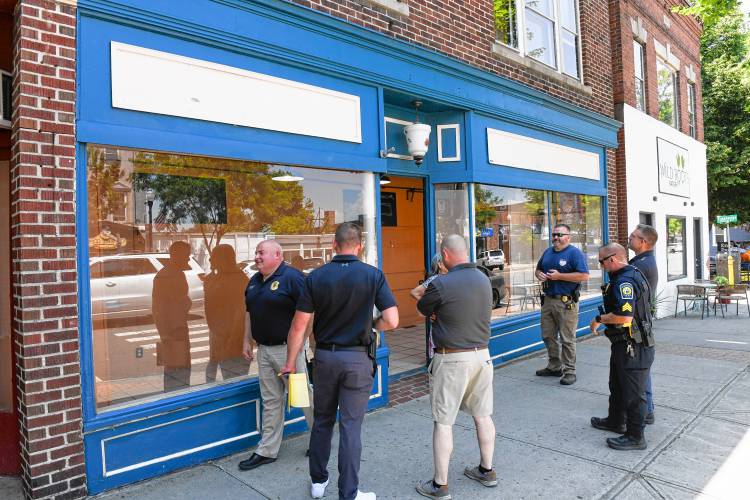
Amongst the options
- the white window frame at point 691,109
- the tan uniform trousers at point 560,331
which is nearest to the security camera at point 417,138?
the tan uniform trousers at point 560,331

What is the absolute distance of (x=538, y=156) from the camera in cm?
841

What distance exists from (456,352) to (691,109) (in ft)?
50.9

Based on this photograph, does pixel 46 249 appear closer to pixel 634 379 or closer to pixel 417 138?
pixel 417 138

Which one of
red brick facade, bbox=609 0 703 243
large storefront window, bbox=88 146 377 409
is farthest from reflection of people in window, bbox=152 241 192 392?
red brick facade, bbox=609 0 703 243

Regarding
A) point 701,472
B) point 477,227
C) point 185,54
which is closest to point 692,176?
point 477,227

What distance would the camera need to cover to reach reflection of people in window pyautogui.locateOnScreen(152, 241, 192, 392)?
198 inches

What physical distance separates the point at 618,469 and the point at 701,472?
62cm

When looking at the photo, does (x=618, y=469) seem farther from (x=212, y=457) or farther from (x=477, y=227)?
(x=477, y=227)

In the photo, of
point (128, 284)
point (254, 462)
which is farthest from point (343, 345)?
point (128, 284)

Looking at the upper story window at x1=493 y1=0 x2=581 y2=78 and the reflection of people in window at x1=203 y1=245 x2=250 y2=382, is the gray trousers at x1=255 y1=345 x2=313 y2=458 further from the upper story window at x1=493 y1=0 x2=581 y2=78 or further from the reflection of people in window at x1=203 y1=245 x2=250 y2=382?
the upper story window at x1=493 y1=0 x2=581 y2=78

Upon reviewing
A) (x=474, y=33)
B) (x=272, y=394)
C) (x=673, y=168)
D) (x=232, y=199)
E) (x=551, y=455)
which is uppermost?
(x=474, y=33)

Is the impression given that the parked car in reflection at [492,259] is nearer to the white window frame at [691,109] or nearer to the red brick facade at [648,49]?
the red brick facade at [648,49]

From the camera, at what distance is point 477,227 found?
7.26 metres

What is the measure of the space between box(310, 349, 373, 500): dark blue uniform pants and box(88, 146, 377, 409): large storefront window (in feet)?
4.84
